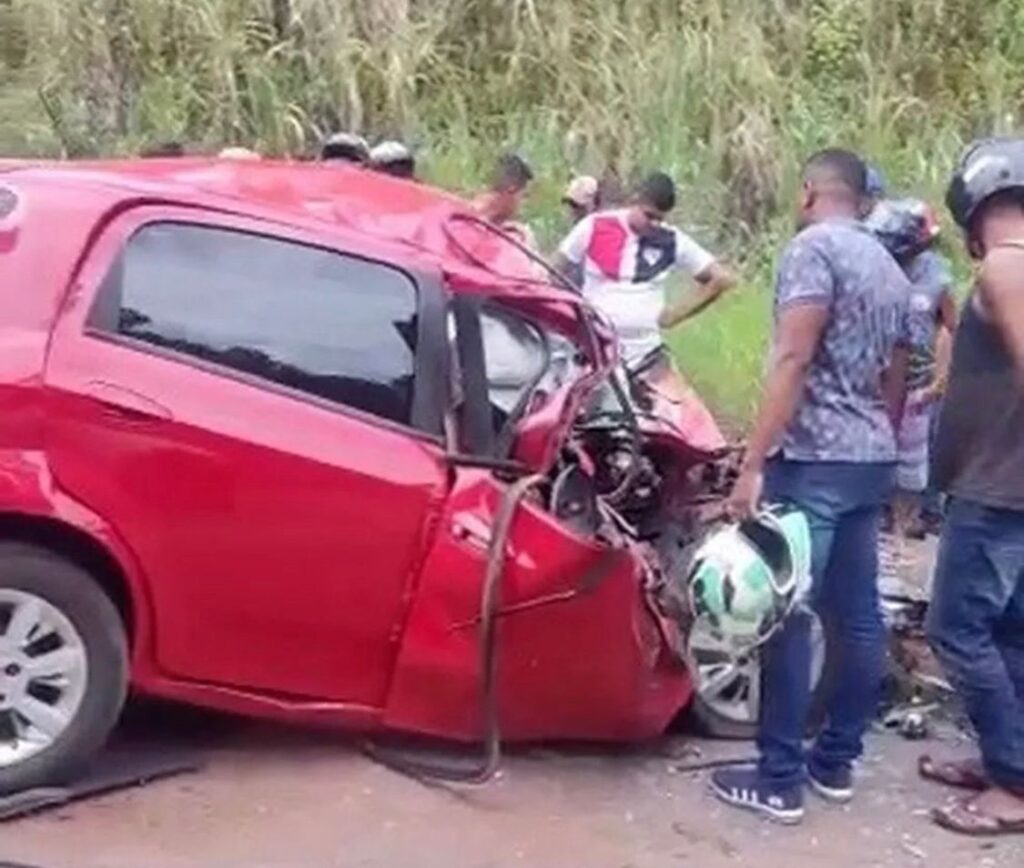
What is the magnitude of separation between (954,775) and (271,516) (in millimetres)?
2150

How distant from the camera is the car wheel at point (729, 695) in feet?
22.7

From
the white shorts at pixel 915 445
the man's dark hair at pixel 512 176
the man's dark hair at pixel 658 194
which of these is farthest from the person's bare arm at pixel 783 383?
the man's dark hair at pixel 512 176

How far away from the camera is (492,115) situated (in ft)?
50.5

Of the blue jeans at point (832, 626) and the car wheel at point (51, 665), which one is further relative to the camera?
the blue jeans at point (832, 626)

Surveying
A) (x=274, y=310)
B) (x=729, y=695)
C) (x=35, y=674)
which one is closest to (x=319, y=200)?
(x=274, y=310)

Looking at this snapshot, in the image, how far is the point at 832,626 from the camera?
6660 millimetres

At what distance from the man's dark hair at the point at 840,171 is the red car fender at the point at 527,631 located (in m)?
1.13

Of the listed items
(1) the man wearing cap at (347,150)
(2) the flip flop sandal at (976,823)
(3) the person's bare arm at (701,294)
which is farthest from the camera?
(3) the person's bare arm at (701,294)

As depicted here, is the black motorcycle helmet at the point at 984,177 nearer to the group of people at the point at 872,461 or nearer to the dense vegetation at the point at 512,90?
the group of people at the point at 872,461

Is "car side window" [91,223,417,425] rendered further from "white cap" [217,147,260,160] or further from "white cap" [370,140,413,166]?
"white cap" [370,140,413,166]

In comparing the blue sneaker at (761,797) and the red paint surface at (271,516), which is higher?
the red paint surface at (271,516)

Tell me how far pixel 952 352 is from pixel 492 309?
1.23 metres

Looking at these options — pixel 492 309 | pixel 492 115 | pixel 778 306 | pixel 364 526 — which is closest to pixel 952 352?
pixel 778 306

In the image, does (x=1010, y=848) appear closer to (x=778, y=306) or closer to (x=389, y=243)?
(x=778, y=306)
